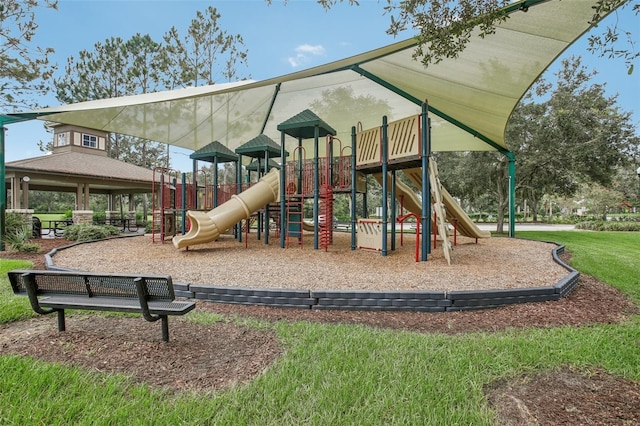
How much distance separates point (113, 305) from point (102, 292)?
0.31 metres

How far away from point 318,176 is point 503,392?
859 centimetres

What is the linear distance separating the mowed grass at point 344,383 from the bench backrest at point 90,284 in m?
0.78

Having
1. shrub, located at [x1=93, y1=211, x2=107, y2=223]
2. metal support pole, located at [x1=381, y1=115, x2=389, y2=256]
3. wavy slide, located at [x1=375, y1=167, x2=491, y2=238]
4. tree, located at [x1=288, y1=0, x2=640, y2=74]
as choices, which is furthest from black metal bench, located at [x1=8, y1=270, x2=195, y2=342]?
shrub, located at [x1=93, y1=211, x2=107, y2=223]

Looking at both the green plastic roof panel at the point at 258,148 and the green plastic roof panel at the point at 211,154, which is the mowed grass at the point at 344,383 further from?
the green plastic roof panel at the point at 211,154

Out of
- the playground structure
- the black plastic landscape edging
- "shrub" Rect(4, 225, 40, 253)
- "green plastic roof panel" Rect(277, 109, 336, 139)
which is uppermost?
"green plastic roof panel" Rect(277, 109, 336, 139)

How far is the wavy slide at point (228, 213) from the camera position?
31.0ft

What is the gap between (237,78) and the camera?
1045 inches

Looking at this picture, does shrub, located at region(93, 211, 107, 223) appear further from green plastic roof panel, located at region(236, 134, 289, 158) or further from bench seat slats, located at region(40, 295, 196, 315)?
bench seat slats, located at region(40, 295, 196, 315)

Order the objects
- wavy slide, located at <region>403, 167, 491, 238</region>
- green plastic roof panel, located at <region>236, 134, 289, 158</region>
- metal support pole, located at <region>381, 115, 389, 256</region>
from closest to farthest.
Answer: metal support pole, located at <region>381, 115, 389, 256</region> → wavy slide, located at <region>403, 167, 491, 238</region> → green plastic roof panel, located at <region>236, 134, 289, 158</region>

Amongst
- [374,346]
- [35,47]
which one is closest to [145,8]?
[35,47]

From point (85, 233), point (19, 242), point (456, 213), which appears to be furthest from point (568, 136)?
point (19, 242)

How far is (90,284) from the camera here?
3432 mm

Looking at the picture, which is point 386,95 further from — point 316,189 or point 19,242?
point 19,242

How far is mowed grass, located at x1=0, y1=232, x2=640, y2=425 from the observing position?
2135mm
